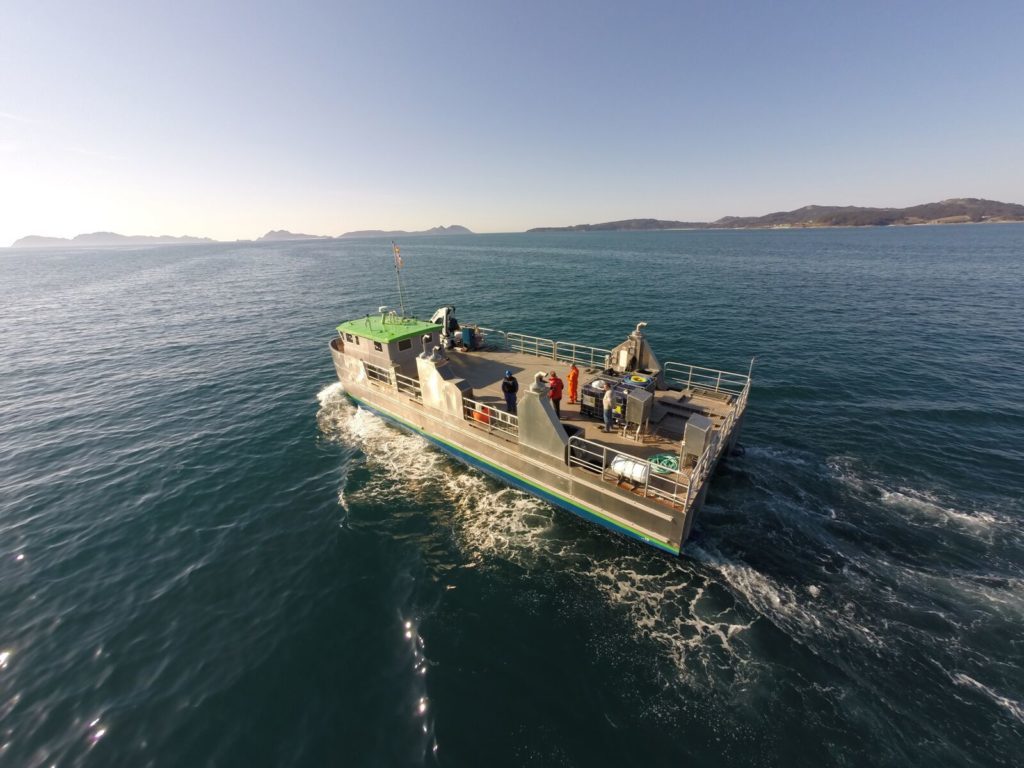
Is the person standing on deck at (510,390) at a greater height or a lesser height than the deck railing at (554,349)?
greater

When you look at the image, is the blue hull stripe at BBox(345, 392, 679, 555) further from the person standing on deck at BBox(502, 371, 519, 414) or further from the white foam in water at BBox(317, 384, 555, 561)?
the person standing on deck at BBox(502, 371, 519, 414)

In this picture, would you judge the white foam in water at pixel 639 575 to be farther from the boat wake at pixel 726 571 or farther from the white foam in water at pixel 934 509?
the white foam in water at pixel 934 509

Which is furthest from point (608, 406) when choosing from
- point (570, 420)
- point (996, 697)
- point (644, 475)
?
point (996, 697)

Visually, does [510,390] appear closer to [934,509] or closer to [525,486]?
[525,486]

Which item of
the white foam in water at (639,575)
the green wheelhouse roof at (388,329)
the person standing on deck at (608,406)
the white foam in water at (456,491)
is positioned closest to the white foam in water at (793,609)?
the white foam in water at (639,575)

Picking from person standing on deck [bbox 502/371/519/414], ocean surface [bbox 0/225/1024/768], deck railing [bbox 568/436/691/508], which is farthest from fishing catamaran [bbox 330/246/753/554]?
ocean surface [bbox 0/225/1024/768]
